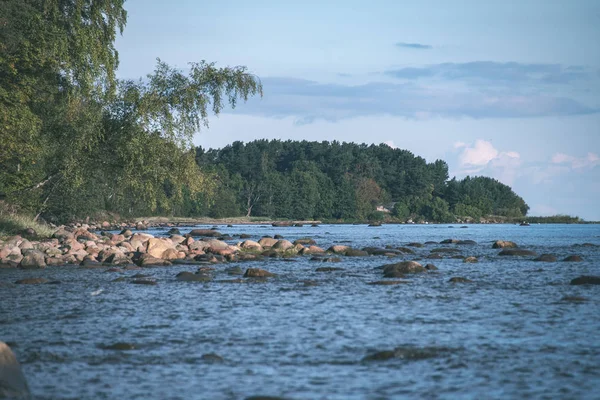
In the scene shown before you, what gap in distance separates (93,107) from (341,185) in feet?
386

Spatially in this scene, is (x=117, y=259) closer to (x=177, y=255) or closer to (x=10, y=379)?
(x=177, y=255)

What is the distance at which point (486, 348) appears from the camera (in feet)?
38.0

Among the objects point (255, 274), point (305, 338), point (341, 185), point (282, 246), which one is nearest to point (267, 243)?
→ point (282, 246)

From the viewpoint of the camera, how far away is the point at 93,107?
3284 centimetres

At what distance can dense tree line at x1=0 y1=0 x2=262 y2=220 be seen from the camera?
29062mm

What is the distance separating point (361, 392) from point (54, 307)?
9861 mm

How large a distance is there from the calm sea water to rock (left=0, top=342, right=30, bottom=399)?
9.5 inches

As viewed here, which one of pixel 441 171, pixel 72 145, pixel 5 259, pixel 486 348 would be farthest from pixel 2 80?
pixel 441 171

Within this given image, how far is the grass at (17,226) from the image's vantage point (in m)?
37.1

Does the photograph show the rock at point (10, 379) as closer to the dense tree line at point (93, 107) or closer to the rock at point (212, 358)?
the rock at point (212, 358)

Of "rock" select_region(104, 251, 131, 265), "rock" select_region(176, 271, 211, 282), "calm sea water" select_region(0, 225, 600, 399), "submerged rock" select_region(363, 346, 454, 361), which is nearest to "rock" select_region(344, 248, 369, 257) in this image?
"rock" select_region(104, 251, 131, 265)

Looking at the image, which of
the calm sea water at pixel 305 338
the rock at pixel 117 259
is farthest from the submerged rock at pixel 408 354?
the rock at pixel 117 259

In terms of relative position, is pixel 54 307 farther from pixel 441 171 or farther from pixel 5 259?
pixel 441 171

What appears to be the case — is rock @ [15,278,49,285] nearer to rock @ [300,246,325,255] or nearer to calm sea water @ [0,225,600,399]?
calm sea water @ [0,225,600,399]
